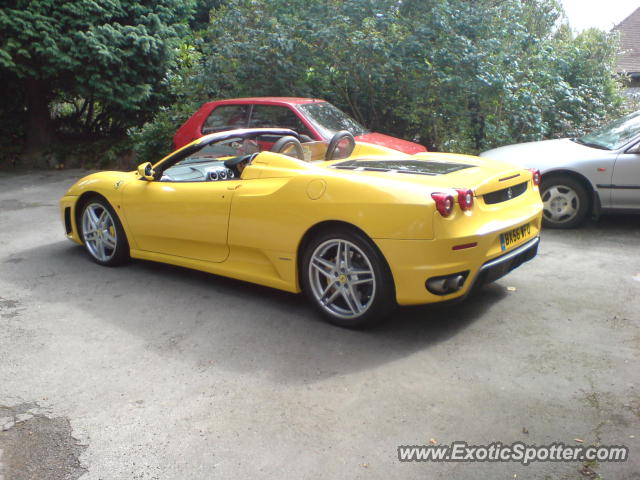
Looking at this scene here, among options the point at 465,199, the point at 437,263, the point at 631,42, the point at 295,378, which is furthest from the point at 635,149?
the point at 631,42

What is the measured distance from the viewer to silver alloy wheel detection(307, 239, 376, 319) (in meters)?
4.39

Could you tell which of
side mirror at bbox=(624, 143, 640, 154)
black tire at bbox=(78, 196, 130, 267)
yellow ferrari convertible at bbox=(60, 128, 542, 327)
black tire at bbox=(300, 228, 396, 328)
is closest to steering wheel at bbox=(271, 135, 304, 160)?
yellow ferrari convertible at bbox=(60, 128, 542, 327)

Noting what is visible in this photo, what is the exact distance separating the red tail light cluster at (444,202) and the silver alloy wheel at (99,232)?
3.34 meters

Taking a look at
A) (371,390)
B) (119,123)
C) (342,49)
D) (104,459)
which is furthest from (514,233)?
(119,123)

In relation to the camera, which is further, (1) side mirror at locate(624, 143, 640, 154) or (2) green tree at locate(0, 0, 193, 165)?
(2) green tree at locate(0, 0, 193, 165)

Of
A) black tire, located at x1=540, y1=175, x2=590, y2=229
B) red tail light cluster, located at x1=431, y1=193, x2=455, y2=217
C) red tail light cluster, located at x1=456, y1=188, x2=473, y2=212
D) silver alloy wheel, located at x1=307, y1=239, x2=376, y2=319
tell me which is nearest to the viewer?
red tail light cluster, located at x1=431, y1=193, x2=455, y2=217

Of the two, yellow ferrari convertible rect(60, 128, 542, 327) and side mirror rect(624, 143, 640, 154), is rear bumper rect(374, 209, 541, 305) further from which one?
side mirror rect(624, 143, 640, 154)

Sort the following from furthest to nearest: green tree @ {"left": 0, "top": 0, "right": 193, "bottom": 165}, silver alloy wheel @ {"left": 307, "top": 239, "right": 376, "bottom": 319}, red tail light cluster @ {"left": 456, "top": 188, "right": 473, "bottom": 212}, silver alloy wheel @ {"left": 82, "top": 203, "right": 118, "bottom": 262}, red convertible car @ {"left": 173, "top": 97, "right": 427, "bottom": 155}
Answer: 1. green tree @ {"left": 0, "top": 0, "right": 193, "bottom": 165}
2. red convertible car @ {"left": 173, "top": 97, "right": 427, "bottom": 155}
3. silver alloy wheel @ {"left": 82, "top": 203, "right": 118, "bottom": 262}
4. silver alloy wheel @ {"left": 307, "top": 239, "right": 376, "bottom": 319}
5. red tail light cluster @ {"left": 456, "top": 188, "right": 473, "bottom": 212}

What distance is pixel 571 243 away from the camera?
6766 millimetres

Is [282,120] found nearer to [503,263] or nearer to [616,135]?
[616,135]

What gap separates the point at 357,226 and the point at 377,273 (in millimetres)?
339

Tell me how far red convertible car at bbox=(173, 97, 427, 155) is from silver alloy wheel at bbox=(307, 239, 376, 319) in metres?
4.21

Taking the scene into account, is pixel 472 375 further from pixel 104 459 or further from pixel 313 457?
pixel 104 459

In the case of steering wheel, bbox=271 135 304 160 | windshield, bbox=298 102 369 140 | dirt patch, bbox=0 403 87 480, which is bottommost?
dirt patch, bbox=0 403 87 480
